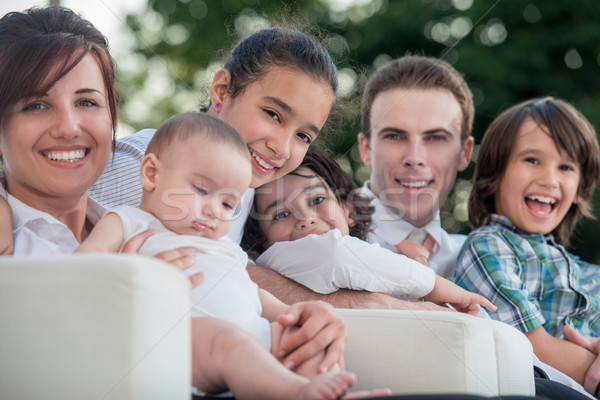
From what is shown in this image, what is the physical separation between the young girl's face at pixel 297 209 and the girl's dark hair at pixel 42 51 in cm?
68

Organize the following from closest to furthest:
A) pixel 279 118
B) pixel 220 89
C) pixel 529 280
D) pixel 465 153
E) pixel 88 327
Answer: pixel 88 327
pixel 279 118
pixel 220 89
pixel 529 280
pixel 465 153

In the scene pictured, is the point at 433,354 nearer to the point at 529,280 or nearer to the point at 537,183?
the point at 529,280

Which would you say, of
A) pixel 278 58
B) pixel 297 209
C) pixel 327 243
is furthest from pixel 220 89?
pixel 327 243

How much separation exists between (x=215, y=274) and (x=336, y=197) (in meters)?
1.03

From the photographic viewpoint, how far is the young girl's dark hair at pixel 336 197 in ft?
7.66

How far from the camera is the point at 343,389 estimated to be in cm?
108

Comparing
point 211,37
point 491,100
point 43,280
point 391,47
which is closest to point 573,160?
point 43,280

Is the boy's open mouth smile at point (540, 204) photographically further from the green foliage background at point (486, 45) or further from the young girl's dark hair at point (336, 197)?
the green foliage background at point (486, 45)

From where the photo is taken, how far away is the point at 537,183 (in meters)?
2.68

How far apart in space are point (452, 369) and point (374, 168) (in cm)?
158

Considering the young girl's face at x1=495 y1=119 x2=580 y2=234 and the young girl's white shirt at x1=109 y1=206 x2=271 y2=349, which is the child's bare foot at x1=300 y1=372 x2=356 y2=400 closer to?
the young girl's white shirt at x1=109 y1=206 x2=271 y2=349

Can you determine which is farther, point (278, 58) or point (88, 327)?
point (278, 58)

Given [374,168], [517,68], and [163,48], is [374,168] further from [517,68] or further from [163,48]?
[163,48]

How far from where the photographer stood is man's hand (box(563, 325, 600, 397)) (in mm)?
2178
